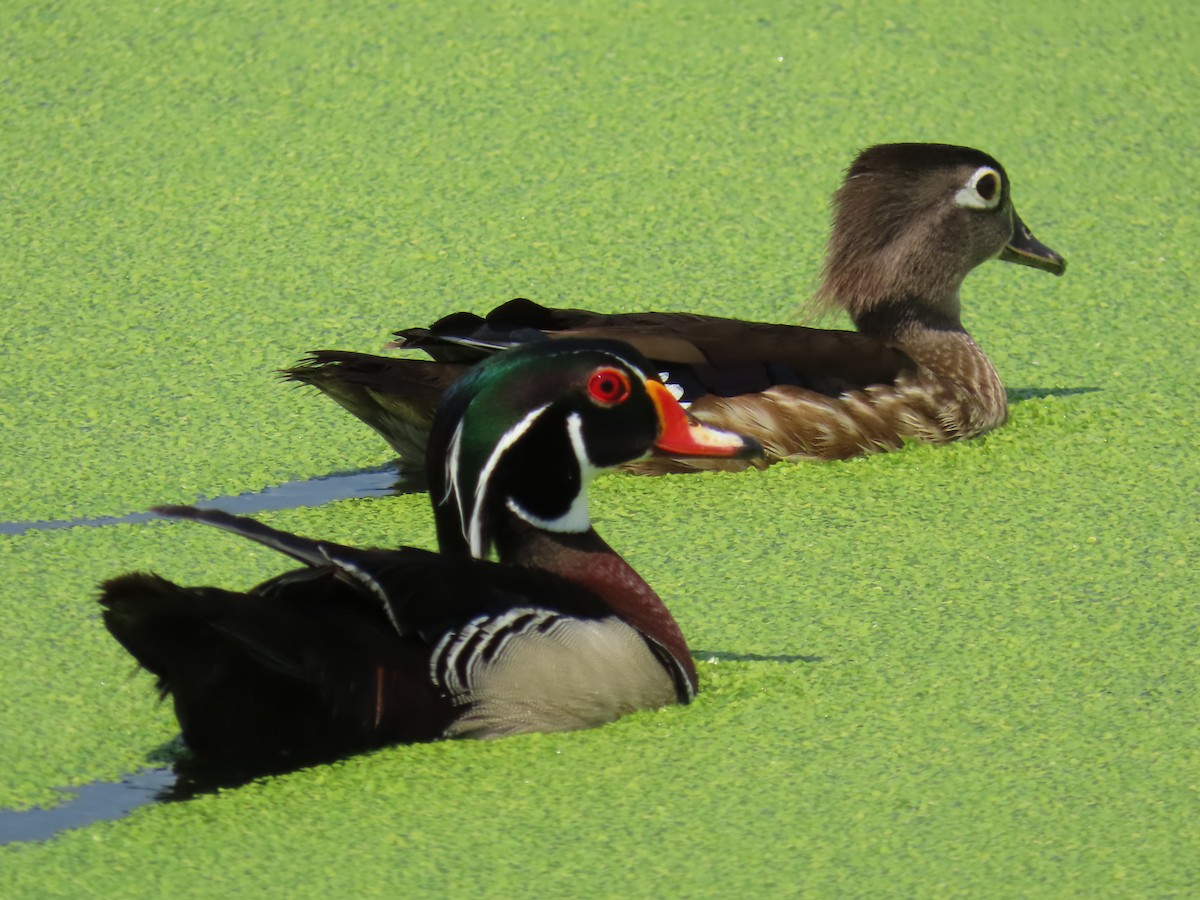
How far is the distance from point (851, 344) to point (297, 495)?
1246mm

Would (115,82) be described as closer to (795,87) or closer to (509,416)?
(795,87)

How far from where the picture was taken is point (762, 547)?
157 inches

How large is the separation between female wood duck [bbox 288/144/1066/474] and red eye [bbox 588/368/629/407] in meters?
0.88

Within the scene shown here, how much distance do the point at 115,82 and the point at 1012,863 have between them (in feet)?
13.5

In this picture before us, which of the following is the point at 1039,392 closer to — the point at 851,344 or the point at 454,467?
the point at 851,344

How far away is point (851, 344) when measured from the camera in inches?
182

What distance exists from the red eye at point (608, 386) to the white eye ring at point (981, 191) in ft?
5.62

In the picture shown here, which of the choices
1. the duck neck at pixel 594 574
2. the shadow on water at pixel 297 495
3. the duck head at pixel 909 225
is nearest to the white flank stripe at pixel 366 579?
the duck neck at pixel 594 574

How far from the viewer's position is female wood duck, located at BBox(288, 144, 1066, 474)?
4.29 metres

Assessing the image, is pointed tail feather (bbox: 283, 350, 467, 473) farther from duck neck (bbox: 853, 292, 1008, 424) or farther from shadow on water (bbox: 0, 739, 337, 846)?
shadow on water (bbox: 0, 739, 337, 846)

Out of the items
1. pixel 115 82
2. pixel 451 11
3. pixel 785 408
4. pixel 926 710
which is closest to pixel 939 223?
pixel 785 408

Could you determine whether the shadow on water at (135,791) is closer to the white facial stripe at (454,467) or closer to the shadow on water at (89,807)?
the shadow on water at (89,807)

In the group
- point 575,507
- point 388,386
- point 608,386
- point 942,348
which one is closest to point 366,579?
point 575,507

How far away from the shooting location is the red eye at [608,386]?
10.9 ft
